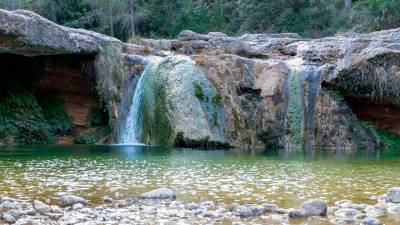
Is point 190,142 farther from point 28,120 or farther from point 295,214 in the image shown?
point 295,214

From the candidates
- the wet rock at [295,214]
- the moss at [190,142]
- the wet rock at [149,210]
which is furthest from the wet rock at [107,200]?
the moss at [190,142]

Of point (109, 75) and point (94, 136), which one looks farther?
point (94, 136)

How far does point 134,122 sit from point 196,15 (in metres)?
20.7

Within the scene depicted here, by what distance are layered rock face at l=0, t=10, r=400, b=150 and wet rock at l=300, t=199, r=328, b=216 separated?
11789 mm

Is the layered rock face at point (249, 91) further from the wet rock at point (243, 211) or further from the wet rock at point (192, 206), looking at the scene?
the wet rock at point (243, 211)

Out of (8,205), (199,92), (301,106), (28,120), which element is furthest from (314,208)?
(28,120)

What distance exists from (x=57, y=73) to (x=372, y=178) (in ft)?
47.8

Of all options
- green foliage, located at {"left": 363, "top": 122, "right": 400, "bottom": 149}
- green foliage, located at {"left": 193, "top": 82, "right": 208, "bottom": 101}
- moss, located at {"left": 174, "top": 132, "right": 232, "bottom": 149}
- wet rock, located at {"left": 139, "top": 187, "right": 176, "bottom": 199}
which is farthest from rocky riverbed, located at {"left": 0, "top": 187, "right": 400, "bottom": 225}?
green foliage, located at {"left": 363, "top": 122, "right": 400, "bottom": 149}

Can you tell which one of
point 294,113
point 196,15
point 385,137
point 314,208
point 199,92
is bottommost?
point 314,208

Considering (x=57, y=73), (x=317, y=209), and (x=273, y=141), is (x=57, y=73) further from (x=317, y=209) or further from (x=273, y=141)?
(x=317, y=209)

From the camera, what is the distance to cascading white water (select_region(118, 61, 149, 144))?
19.7 m

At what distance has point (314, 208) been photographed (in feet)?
20.5

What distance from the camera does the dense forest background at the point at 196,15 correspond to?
36.7 meters

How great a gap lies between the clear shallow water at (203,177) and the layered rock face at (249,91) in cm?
482
